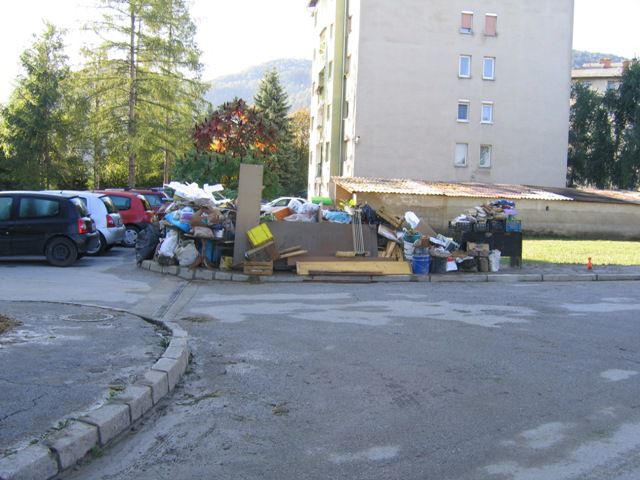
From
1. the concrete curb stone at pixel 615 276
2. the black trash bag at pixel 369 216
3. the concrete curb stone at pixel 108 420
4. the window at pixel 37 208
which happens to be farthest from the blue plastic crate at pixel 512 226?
the concrete curb stone at pixel 108 420

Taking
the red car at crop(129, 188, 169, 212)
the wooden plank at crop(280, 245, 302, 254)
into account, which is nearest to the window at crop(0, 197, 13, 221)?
the wooden plank at crop(280, 245, 302, 254)

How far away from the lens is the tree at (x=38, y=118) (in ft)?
134

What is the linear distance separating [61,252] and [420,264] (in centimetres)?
825

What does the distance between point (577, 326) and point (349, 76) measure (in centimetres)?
3239

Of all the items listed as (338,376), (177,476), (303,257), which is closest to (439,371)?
(338,376)

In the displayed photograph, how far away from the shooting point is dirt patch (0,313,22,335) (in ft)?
23.1

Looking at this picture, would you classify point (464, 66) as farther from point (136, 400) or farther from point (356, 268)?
point (136, 400)

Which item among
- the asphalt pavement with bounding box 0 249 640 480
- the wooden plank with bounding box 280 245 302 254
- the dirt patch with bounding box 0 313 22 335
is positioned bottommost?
the asphalt pavement with bounding box 0 249 640 480

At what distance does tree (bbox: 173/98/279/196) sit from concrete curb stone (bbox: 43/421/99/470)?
1785cm

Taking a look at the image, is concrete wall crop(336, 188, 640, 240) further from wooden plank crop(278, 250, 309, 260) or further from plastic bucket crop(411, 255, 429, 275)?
wooden plank crop(278, 250, 309, 260)

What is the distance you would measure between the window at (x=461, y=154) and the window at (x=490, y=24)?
21.7ft

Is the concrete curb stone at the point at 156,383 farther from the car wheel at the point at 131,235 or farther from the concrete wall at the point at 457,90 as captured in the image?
the concrete wall at the point at 457,90

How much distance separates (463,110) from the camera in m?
38.6

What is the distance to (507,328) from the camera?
8594mm
